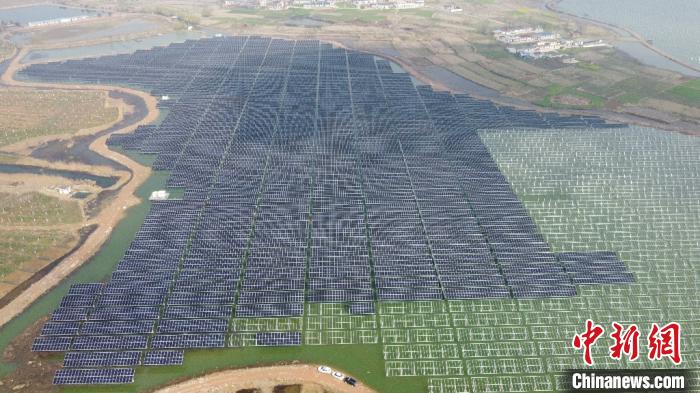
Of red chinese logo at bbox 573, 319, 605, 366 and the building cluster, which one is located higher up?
the building cluster

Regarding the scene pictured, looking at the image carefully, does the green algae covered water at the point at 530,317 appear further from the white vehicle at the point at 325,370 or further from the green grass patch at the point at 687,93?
the green grass patch at the point at 687,93

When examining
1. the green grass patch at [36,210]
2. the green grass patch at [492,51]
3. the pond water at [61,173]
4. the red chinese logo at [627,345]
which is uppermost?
the green grass patch at [492,51]

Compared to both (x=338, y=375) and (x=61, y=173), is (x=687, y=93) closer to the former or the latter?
(x=338, y=375)

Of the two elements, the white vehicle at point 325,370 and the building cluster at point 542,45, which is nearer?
the white vehicle at point 325,370

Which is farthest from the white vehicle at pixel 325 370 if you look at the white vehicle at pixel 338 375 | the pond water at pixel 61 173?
the pond water at pixel 61 173

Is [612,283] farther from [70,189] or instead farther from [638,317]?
[70,189]

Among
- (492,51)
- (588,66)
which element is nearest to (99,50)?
(492,51)

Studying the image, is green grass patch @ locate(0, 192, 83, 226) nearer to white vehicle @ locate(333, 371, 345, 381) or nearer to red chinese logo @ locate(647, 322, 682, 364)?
white vehicle @ locate(333, 371, 345, 381)

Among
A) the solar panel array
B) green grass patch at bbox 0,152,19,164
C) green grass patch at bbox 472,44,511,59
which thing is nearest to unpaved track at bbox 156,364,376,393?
the solar panel array

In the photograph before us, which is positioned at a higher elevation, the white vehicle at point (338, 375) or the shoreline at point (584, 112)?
the shoreline at point (584, 112)
